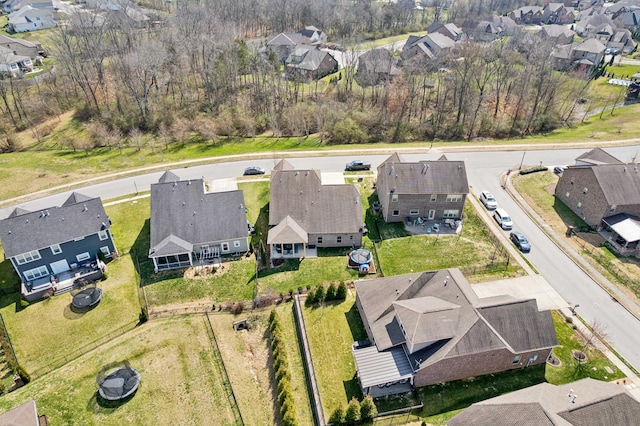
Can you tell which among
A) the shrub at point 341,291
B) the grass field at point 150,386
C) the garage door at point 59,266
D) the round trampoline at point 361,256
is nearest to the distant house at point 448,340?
the shrub at point 341,291

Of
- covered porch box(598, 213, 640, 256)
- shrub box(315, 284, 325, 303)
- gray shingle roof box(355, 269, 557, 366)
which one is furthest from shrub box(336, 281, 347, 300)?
covered porch box(598, 213, 640, 256)

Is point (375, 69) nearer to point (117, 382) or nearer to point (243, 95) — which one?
point (243, 95)

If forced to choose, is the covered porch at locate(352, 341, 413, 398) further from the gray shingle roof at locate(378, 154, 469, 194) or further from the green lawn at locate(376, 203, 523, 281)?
the gray shingle roof at locate(378, 154, 469, 194)

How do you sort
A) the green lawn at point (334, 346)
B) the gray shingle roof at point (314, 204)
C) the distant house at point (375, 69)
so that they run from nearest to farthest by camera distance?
1. the green lawn at point (334, 346)
2. the gray shingle roof at point (314, 204)
3. the distant house at point (375, 69)

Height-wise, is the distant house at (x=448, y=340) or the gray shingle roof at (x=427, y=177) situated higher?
the gray shingle roof at (x=427, y=177)

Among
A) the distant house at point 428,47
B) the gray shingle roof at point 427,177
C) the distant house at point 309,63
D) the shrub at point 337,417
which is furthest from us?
the distant house at point 428,47

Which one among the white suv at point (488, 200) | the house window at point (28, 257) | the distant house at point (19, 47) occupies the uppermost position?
the distant house at point (19, 47)

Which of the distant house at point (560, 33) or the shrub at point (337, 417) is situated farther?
the distant house at point (560, 33)

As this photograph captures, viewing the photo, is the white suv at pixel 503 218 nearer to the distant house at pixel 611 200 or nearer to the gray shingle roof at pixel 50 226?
the distant house at pixel 611 200
